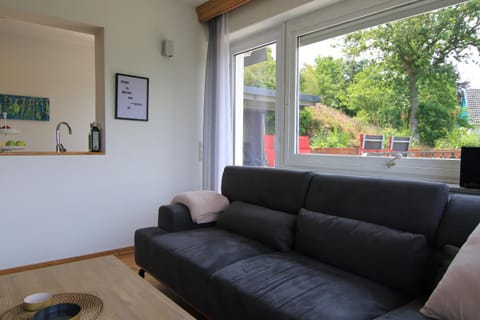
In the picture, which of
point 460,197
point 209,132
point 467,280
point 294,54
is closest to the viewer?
point 467,280

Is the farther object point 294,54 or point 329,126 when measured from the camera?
point 294,54

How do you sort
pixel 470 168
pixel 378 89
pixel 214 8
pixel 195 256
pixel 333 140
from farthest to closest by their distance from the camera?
pixel 214 8 < pixel 333 140 < pixel 378 89 < pixel 195 256 < pixel 470 168

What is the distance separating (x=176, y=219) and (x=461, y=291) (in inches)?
69.7

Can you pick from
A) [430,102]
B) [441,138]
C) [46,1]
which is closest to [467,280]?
[441,138]

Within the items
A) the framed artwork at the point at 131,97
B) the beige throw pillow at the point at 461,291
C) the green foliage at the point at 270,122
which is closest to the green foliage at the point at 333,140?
the green foliage at the point at 270,122

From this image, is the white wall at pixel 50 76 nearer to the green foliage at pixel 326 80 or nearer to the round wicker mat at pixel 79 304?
the green foliage at pixel 326 80

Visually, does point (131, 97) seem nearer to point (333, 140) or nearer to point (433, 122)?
point (333, 140)

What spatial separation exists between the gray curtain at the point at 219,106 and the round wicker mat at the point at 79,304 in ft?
7.14

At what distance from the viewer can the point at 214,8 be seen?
11.0ft

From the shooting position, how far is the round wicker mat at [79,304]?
1.16 m

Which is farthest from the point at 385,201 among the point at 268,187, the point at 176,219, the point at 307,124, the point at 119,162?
the point at 119,162

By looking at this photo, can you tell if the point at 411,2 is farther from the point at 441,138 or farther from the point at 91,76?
the point at 91,76

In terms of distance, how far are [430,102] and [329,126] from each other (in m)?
0.77

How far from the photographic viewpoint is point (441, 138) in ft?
6.77
